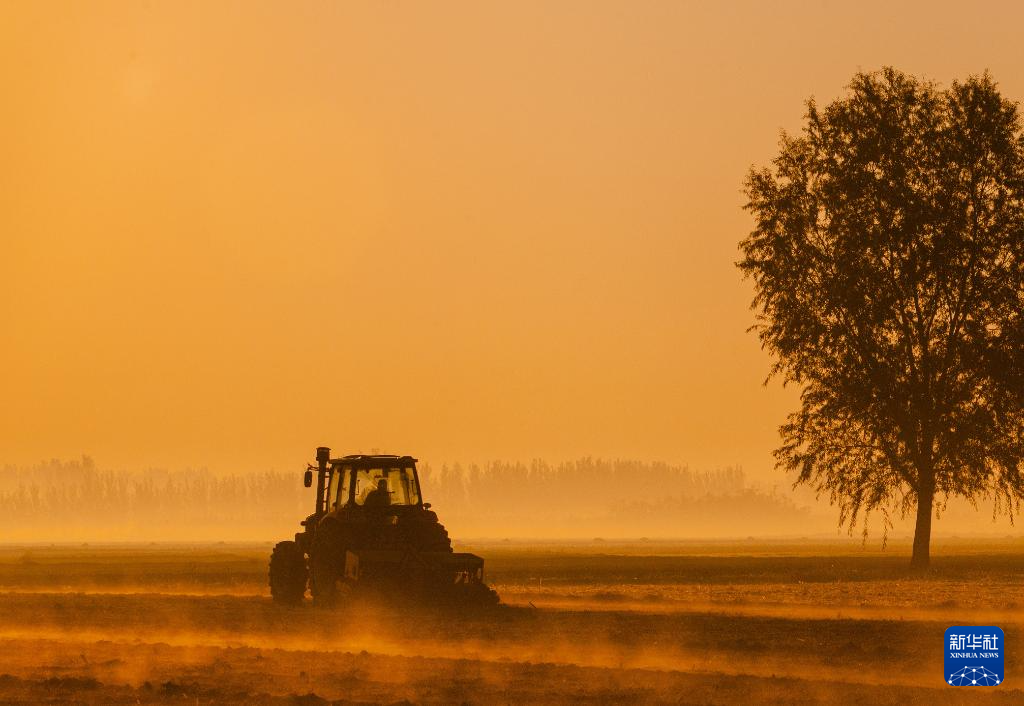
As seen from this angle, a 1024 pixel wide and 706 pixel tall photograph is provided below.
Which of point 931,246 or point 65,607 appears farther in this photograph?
point 931,246

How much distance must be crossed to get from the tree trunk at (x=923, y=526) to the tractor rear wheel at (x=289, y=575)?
26.2 meters

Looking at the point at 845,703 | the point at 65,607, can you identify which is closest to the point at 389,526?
the point at 65,607

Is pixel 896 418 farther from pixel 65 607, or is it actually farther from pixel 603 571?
pixel 65 607

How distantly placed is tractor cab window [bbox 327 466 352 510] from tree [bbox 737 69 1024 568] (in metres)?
24.3

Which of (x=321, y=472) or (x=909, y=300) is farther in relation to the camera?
(x=909, y=300)

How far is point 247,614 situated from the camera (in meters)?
38.1

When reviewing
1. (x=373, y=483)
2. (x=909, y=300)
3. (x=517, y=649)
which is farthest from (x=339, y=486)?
(x=909, y=300)

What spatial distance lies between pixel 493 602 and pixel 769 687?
13.0 meters

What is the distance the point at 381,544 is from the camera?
3666 cm

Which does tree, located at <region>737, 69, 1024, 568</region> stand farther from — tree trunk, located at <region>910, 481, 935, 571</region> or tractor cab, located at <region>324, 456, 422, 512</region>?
tractor cab, located at <region>324, 456, 422, 512</region>

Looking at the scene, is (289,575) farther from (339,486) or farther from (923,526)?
(923,526)

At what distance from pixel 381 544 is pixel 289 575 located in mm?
4573

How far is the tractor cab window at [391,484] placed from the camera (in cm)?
3753

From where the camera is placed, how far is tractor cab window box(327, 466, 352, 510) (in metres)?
37.8
